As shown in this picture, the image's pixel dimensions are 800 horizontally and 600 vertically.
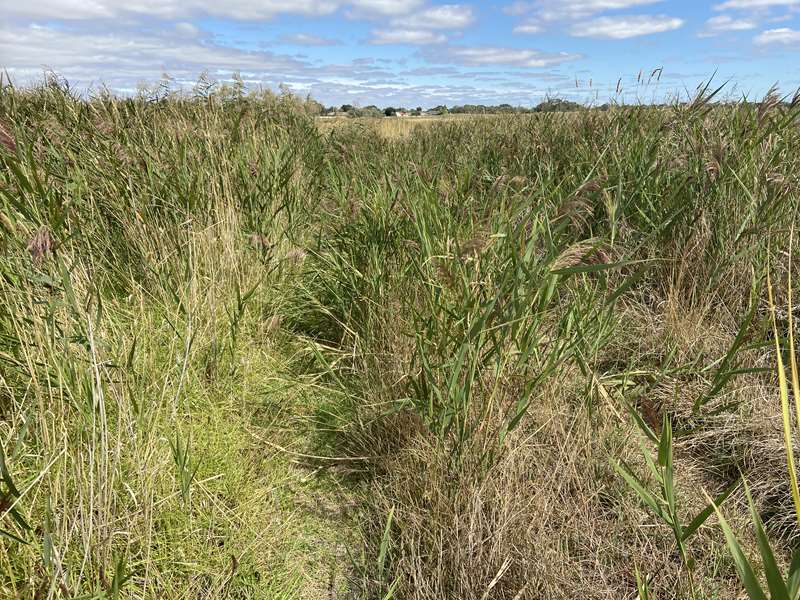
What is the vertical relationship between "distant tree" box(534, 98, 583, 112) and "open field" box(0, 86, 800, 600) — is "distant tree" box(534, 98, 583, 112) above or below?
above

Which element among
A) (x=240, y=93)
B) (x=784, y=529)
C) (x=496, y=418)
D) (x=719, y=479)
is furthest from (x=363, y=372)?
(x=240, y=93)

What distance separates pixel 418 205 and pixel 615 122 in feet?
7.82

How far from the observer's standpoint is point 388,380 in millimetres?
2037

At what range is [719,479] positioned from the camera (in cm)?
189

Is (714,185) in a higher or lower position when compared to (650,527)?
higher

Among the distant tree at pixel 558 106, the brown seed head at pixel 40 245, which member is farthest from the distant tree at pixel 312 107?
→ the brown seed head at pixel 40 245

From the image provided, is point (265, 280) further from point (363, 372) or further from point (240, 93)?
point (240, 93)

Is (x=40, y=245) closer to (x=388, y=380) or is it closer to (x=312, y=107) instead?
(x=388, y=380)

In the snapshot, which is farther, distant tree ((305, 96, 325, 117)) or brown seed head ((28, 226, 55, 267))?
distant tree ((305, 96, 325, 117))

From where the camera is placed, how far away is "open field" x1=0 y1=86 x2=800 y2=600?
1363 mm

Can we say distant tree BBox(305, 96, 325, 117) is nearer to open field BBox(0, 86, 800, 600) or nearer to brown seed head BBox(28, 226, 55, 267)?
open field BBox(0, 86, 800, 600)

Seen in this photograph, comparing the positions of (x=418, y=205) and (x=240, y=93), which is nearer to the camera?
(x=418, y=205)

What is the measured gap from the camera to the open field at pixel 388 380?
53.7 inches

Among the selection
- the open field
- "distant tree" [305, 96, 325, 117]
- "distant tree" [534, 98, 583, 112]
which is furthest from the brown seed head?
"distant tree" [305, 96, 325, 117]
